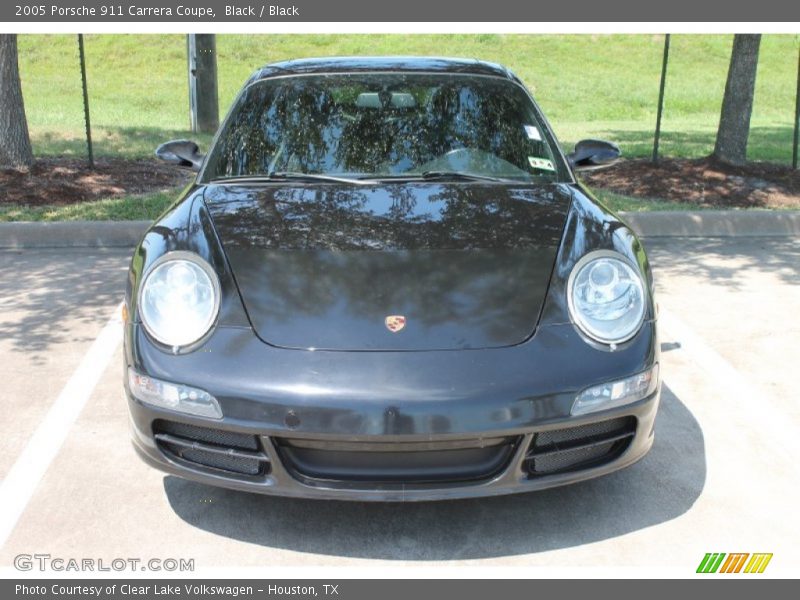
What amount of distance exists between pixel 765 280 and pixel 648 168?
13.2ft

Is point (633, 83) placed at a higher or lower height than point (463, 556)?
lower

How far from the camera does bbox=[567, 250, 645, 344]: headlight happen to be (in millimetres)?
3221

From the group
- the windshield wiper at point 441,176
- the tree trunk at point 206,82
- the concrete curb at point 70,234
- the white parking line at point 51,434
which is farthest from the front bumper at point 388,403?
the tree trunk at point 206,82

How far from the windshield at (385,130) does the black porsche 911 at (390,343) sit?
33cm

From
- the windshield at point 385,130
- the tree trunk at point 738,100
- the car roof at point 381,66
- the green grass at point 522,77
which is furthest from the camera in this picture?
the green grass at point 522,77

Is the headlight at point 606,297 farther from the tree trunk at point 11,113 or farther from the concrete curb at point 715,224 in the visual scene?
the tree trunk at point 11,113

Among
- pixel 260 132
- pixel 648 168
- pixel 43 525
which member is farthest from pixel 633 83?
pixel 43 525

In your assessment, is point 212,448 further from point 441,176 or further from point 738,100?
point 738,100

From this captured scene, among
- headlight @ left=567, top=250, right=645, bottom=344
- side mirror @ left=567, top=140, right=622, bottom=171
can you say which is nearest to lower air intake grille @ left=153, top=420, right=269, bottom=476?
headlight @ left=567, top=250, right=645, bottom=344

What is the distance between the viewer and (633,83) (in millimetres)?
26062

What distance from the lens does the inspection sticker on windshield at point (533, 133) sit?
4507mm

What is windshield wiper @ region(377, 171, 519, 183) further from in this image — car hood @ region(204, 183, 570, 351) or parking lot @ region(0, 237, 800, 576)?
parking lot @ region(0, 237, 800, 576)

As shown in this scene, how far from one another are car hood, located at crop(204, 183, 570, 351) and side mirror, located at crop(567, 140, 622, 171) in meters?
0.93
